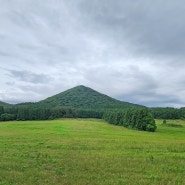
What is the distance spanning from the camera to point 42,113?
581ft

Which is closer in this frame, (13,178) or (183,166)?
(13,178)

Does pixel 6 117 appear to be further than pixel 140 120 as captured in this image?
Yes

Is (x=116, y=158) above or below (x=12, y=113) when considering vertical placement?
below

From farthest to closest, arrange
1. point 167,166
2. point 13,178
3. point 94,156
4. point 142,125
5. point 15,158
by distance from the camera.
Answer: point 142,125
point 94,156
point 15,158
point 167,166
point 13,178

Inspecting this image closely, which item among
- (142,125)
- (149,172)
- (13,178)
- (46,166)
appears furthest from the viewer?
(142,125)

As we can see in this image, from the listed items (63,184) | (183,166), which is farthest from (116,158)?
(63,184)

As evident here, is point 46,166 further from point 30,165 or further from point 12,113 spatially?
point 12,113

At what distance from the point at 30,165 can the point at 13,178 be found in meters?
4.99

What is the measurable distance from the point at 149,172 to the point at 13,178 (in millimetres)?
9664

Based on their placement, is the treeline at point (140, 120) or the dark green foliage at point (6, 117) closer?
the treeline at point (140, 120)

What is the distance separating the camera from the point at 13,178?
729 inches

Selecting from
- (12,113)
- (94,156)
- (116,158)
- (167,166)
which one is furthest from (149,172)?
(12,113)

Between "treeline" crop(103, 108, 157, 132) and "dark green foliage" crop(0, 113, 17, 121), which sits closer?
"treeline" crop(103, 108, 157, 132)

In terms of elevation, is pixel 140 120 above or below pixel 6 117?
below
